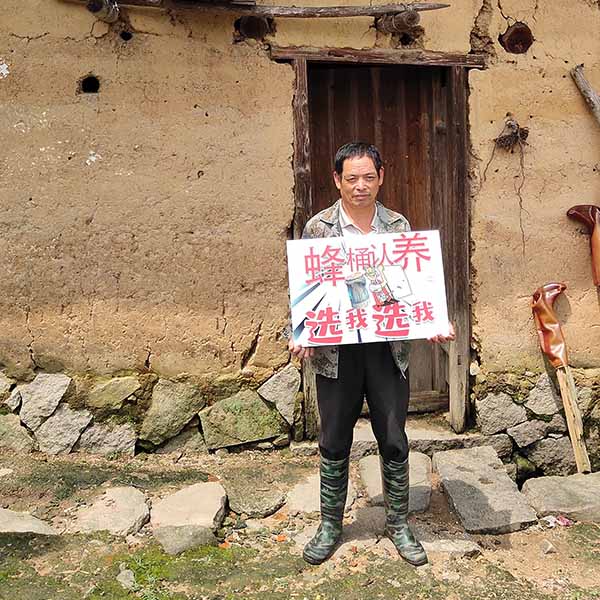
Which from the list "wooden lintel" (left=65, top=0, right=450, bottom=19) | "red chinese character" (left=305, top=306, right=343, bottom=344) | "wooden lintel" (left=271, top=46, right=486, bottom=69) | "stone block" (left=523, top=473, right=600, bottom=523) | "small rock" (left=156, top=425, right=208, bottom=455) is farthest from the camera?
"small rock" (left=156, top=425, right=208, bottom=455)

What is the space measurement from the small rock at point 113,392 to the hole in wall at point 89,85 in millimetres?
1692

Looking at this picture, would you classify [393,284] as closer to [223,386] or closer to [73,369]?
[223,386]

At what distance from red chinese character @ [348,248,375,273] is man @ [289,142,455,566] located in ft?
0.40

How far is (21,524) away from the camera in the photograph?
10.4 ft

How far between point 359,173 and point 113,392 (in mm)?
2120

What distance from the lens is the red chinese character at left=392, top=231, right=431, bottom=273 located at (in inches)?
110

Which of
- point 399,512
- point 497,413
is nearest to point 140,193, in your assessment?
point 399,512

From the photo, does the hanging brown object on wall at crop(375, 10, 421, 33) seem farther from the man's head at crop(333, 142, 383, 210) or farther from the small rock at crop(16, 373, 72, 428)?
the small rock at crop(16, 373, 72, 428)

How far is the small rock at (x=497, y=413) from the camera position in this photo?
4.40m

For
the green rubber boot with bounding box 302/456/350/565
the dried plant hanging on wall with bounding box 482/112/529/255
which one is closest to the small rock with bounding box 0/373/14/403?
the green rubber boot with bounding box 302/456/350/565

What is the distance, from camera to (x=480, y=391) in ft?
14.4

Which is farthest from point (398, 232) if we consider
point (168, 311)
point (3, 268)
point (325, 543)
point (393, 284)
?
point (3, 268)

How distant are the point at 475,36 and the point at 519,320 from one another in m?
1.85

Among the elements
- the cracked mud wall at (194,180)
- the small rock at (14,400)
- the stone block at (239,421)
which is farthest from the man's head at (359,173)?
the small rock at (14,400)
